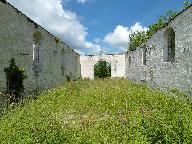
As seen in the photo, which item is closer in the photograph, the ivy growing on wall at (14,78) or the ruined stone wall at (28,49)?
the ruined stone wall at (28,49)

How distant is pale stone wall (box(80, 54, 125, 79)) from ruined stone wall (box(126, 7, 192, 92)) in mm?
20564

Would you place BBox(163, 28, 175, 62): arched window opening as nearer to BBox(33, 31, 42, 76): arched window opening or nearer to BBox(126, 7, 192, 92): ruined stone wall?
BBox(126, 7, 192, 92): ruined stone wall

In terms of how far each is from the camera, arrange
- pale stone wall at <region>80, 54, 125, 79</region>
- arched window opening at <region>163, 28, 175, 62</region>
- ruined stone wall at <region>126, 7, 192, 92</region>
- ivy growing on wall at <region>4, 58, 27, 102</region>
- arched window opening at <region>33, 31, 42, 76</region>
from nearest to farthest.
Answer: ruined stone wall at <region>126, 7, 192, 92</region> < ivy growing on wall at <region>4, 58, 27, 102</region> < arched window opening at <region>163, 28, 175, 62</region> < arched window opening at <region>33, 31, 42, 76</region> < pale stone wall at <region>80, 54, 125, 79</region>

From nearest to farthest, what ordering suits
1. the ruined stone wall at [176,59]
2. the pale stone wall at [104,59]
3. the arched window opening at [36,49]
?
the ruined stone wall at [176,59], the arched window opening at [36,49], the pale stone wall at [104,59]

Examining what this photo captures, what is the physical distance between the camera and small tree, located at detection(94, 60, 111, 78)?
3891cm

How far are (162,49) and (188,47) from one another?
4.10 meters

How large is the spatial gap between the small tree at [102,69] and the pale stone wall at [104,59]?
390 millimetres

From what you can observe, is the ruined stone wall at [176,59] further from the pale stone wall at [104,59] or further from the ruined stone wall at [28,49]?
the pale stone wall at [104,59]

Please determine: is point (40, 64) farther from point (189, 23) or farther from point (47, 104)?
point (189, 23)

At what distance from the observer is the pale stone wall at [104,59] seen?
128 feet

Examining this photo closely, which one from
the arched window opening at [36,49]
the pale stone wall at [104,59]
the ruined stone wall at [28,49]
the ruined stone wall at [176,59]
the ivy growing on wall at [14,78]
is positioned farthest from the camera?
the pale stone wall at [104,59]

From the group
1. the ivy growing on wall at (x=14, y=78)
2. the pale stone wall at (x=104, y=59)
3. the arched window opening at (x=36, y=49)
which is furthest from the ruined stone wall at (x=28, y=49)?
the pale stone wall at (x=104, y=59)

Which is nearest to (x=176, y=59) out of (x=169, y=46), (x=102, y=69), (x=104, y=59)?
(x=169, y=46)

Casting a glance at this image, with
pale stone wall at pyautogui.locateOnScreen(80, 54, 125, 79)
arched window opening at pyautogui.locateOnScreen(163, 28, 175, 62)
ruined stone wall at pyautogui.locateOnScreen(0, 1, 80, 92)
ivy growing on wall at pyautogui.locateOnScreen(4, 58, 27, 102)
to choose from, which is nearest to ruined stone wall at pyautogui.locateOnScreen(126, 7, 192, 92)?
arched window opening at pyautogui.locateOnScreen(163, 28, 175, 62)
